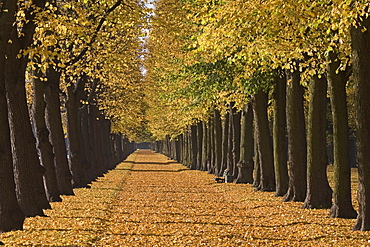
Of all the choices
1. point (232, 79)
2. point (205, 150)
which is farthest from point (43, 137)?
point (205, 150)

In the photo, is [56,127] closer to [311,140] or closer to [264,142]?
[264,142]

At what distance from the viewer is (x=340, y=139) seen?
1711cm

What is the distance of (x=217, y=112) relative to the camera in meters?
44.7

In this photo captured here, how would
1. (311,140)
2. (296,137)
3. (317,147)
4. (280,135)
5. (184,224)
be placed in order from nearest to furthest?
(184,224) → (317,147) → (311,140) → (296,137) → (280,135)

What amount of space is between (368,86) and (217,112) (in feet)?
99.2

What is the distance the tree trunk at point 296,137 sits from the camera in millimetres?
21891

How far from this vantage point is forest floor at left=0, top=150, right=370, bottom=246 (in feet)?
45.1

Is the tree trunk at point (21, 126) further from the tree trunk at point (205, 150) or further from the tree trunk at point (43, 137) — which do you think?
the tree trunk at point (205, 150)

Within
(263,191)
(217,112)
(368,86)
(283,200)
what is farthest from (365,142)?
(217,112)

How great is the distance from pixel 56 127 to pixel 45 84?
2237 mm

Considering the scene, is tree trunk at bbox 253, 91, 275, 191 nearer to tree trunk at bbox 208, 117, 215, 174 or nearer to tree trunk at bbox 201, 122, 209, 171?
tree trunk at bbox 208, 117, 215, 174

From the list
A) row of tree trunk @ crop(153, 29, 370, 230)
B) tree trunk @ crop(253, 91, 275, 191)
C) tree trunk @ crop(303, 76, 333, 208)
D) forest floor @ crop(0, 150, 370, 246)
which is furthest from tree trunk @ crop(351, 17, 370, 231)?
tree trunk @ crop(253, 91, 275, 191)

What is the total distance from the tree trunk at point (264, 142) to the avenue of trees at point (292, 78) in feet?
0.15

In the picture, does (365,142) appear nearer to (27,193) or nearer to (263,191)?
(27,193)
